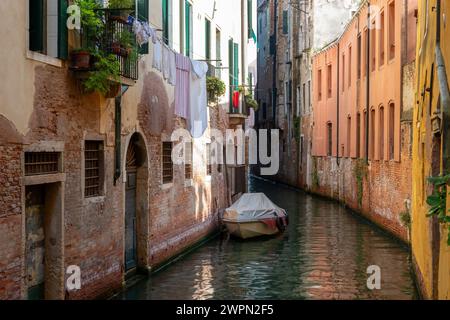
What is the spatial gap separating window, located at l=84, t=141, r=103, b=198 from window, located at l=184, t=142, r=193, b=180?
5.97 metres

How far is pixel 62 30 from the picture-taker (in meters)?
10.1

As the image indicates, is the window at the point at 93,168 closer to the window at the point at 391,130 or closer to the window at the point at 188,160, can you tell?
the window at the point at 188,160

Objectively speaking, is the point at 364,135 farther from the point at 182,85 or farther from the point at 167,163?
the point at 167,163

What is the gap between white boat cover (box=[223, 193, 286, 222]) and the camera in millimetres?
20250

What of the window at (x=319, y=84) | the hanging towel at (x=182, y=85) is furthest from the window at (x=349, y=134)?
the hanging towel at (x=182, y=85)

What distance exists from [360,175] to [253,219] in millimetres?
7111

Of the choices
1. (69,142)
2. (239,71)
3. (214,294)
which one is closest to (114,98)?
(69,142)

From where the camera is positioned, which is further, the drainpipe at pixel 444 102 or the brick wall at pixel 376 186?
the brick wall at pixel 376 186

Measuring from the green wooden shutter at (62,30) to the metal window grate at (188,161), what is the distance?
7731mm

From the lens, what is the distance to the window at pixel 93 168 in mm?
11344

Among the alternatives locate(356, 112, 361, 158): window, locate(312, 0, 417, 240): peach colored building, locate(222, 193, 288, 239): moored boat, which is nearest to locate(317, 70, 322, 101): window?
locate(312, 0, 417, 240): peach colored building

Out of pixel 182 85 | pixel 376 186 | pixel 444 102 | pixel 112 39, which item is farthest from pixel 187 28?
pixel 444 102
